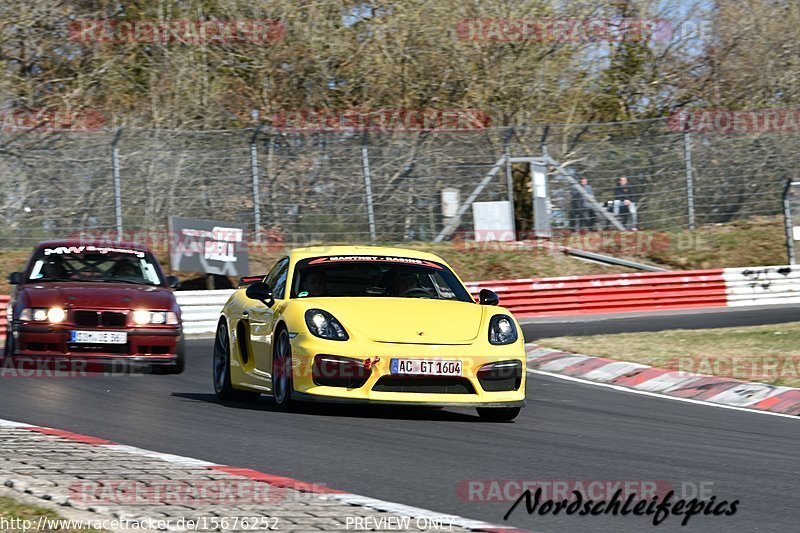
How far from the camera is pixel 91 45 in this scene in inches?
1113

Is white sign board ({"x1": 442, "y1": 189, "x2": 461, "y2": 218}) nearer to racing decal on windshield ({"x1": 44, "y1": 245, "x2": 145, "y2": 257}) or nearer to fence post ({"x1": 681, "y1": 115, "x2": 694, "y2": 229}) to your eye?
fence post ({"x1": 681, "y1": 115, "x2": 694, "y2": 229})

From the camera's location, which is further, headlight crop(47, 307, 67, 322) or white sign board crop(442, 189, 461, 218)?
white sign board crop(442, 189, 461, 218)

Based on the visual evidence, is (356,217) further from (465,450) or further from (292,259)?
(465,450)

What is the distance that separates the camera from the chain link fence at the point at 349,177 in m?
22.1

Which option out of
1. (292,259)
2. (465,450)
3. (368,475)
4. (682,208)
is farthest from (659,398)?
(682,208)

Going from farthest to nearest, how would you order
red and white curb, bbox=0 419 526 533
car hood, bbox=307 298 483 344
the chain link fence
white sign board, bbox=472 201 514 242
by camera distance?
white sign board, bbox=472 201 514 242, the chain link fence, car hood, bbox=307 298 483 344, red and white curb, bbox=0 419 526 533

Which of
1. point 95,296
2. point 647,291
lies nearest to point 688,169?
point 647,291

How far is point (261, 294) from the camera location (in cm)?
959

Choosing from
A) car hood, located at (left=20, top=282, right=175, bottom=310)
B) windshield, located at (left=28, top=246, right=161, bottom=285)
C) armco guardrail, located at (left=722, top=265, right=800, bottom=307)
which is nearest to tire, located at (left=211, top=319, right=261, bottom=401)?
car hood, located at (left=20, top=282, right=175, bottom=310)

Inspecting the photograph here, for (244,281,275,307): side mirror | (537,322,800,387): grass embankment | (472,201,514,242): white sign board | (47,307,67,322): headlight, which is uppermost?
(472,201,514,242): white sign board

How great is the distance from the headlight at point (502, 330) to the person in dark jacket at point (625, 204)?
16.4 metres

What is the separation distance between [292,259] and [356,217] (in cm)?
1412

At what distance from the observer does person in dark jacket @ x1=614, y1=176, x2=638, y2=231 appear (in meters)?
25.1

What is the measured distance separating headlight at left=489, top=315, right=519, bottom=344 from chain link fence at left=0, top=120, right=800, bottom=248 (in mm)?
14110
